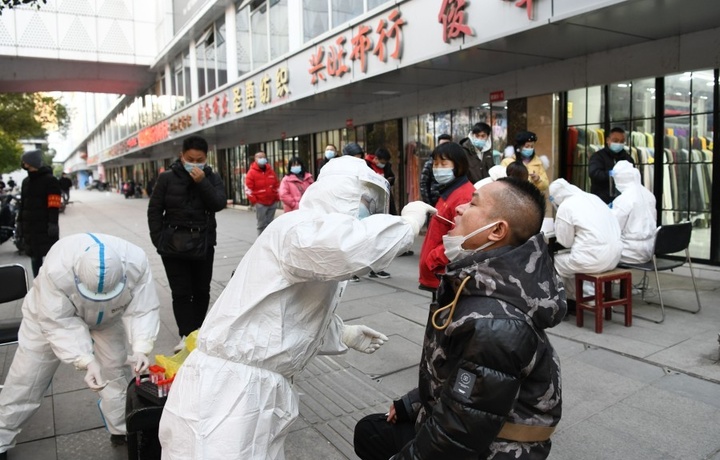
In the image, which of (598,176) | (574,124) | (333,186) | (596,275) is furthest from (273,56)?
(333,186)

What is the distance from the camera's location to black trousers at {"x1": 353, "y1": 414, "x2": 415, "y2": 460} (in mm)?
1989

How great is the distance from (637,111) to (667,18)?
5.80 ft

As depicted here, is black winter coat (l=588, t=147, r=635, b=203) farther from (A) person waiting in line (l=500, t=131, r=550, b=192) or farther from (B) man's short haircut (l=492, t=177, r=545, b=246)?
(B) man's short haircut (l=492, t=177, r=545, b=246)

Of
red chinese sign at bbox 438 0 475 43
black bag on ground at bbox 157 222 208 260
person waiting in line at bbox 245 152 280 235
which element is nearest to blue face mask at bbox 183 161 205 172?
black bag on ground at bbox 157 222 208 260

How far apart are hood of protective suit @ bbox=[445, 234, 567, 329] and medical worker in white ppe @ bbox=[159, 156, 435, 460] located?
12.7 inches

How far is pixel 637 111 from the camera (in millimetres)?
7250

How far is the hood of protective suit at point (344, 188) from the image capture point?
1.97 metres

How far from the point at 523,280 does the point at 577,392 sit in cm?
247

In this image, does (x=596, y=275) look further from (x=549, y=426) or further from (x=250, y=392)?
(x=250, y=392)

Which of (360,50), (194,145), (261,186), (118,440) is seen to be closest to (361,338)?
(118,440)

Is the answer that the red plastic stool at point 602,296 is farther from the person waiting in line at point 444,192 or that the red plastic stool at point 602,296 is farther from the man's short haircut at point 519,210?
the man's short haircut at point 519,210

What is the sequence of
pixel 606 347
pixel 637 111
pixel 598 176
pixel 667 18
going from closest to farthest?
pixel 606 347
pixel 667 18
pixel 598 176
pixel 637 111

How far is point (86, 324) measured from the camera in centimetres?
276

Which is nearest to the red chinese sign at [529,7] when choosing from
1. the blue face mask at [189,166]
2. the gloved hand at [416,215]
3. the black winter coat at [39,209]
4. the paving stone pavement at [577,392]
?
the paving stone pavement at [577,392]
